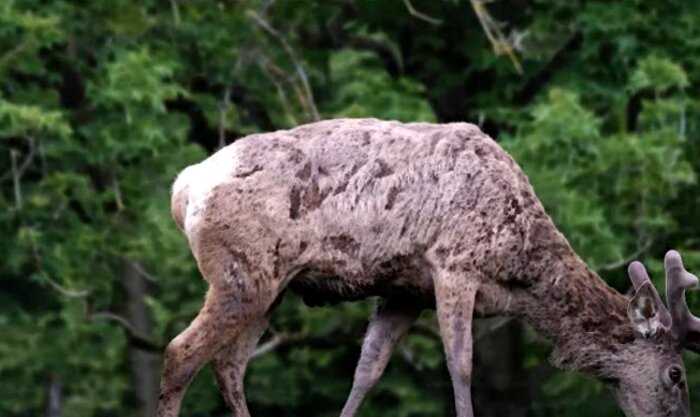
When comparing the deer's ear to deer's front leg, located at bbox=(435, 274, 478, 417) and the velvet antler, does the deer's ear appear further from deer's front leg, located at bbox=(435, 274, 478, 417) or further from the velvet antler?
deer's front leg, located at bbox=(435, 274, 478, 417)

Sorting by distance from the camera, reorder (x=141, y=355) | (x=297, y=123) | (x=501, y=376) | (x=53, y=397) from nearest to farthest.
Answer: (x=297, y=123) < (x=501, y=376) < (x=141, y=355) < (x=53, y=397)

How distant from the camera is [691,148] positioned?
1648 cm

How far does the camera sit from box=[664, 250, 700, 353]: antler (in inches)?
400

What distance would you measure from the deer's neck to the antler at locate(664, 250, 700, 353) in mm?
244

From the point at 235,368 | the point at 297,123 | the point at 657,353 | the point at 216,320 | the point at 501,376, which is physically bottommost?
the point at 501,376

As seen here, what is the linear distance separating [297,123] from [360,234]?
6715 millimetres

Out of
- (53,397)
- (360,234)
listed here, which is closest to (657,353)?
(360,234)

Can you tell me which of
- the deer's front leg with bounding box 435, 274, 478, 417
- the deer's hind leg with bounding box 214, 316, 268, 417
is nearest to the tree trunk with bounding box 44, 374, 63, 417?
the deer's hind leg with bounding box 214, 316, 268, 417

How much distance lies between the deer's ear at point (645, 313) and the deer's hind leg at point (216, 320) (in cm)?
190

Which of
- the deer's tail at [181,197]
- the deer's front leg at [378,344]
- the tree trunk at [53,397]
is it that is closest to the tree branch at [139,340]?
the tree trunk at [53,397]

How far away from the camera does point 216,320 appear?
9.56m

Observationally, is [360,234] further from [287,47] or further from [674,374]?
[287,47]

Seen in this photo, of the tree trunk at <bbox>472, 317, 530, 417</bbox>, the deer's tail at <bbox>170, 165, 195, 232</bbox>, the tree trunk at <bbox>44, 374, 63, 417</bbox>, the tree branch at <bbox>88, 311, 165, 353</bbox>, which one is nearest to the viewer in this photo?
the deer's tail at <bbox>170, 165, 195, 232</bbox>

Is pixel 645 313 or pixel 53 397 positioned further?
pixel 53 397
